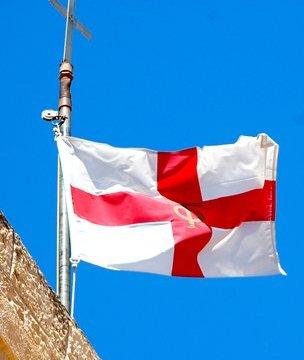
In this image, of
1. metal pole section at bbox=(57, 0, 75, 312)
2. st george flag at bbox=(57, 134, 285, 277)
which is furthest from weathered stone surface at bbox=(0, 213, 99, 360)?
st george flag at bbox=(57, 134, 285, 277)

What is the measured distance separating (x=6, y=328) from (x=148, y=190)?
5344mm

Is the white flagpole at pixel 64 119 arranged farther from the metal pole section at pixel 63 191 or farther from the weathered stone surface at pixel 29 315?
the weathered stone surface at pixel 29 315

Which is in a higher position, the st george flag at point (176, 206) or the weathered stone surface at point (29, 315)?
the st george flag at point (176, 206)

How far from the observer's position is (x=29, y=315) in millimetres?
4234

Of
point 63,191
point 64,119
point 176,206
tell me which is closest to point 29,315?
point 63,191

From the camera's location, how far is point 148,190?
9.24m

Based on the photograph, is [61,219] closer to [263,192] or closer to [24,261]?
[263,192]

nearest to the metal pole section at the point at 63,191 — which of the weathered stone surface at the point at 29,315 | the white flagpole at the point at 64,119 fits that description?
the white flagpole at the point at 64,119

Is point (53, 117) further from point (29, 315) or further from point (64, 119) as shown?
point (29, 315)

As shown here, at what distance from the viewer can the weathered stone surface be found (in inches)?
159

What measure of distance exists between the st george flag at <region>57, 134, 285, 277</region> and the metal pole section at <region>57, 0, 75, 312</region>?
90mm

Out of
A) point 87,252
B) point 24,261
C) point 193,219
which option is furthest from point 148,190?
point 24,261

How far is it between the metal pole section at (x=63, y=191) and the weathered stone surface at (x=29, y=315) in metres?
1.97

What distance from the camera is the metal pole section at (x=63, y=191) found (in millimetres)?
7025
